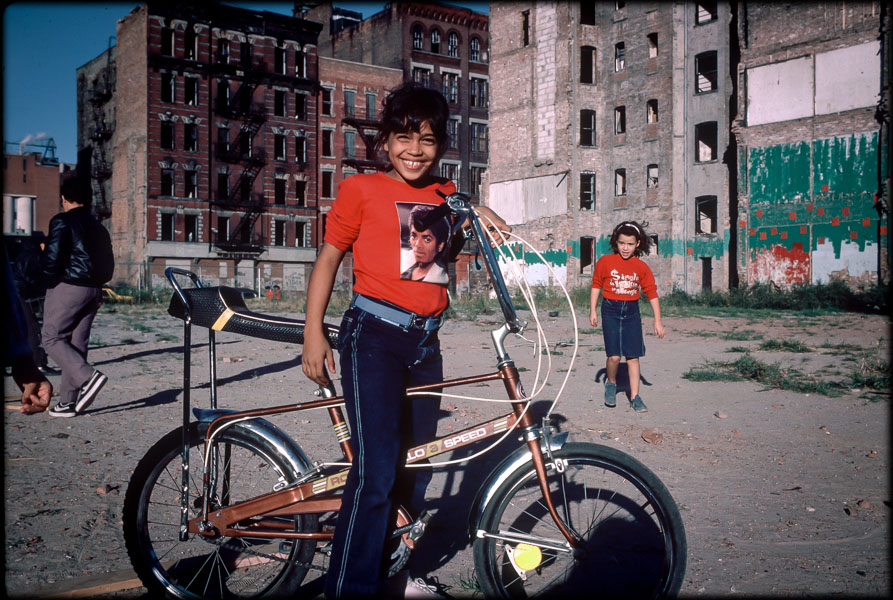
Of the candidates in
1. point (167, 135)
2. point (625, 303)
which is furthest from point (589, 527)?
point (167, 135)

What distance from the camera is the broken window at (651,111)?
3947 centimetres

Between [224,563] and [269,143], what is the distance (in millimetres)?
50634

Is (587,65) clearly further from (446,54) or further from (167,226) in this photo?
(167,226)

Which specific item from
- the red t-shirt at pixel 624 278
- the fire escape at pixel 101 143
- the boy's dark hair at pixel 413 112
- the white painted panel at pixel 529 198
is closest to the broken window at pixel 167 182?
the fire escape at pixel 101 143

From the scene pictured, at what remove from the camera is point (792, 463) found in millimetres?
5297

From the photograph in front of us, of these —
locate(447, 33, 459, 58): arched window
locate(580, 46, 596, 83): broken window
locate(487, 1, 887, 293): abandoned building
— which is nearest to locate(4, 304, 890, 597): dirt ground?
locate(487, 1, 887, 293): abandoned building

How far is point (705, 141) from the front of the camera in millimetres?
38875

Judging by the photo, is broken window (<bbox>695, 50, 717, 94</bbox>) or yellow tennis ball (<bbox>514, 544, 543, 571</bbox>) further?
broken window (<bbox>695, 50, 717, 94</bbox>)

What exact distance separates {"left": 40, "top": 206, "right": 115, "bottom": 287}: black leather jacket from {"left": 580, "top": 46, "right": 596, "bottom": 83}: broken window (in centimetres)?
3802

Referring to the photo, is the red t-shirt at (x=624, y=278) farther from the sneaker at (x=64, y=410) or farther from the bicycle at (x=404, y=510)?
the sneaker at (x=64, y=410)

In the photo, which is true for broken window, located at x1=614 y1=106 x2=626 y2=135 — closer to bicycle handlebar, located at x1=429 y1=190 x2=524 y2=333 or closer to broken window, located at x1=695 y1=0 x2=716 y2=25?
broken window, located at x1=695 y1=0 x2=716 y2=25

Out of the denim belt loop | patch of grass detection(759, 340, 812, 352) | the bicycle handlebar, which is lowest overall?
patch of grass detection(759, 340, 812, 352)

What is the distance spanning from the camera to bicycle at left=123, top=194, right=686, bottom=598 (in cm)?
272

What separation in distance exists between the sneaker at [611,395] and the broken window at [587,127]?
3530 centimetres
